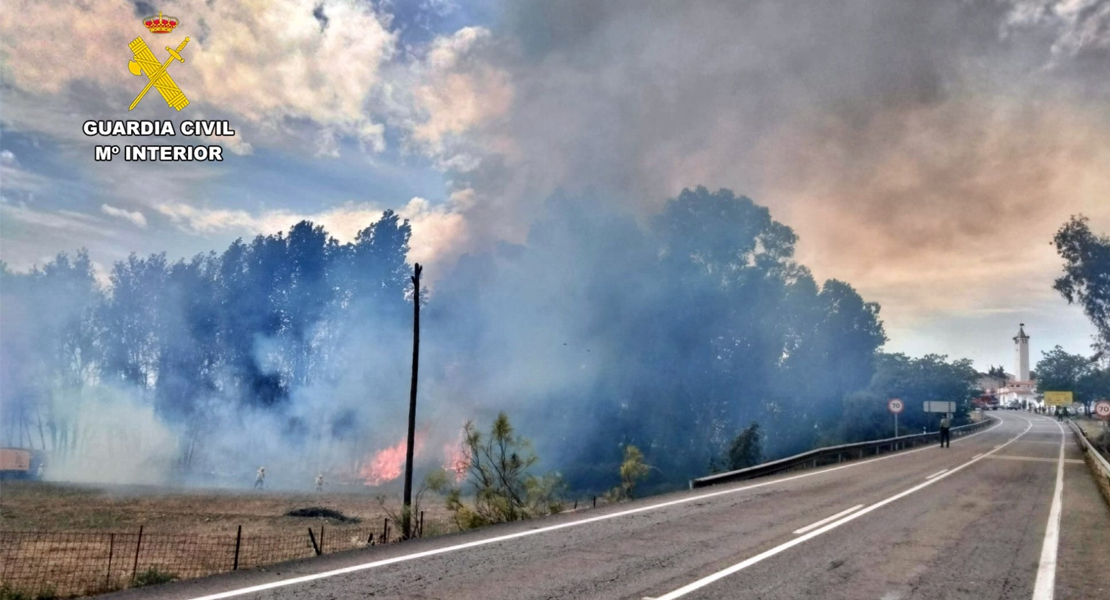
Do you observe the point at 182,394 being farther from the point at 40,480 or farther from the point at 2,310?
the point at 2,310

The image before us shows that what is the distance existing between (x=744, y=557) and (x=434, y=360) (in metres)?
53.8

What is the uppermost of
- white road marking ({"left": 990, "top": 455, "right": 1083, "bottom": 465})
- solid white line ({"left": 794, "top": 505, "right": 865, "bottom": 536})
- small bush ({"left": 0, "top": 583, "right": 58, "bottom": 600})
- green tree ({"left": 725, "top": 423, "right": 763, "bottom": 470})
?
solid white line ({"left": 794, "top": 505, "right": 865, "bottom": 536})

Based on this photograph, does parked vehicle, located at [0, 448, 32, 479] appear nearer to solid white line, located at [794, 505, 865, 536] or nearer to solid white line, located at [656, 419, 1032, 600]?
solid white line, located at [794, 505, 865, 536]

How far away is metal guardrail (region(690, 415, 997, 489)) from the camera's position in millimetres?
19453

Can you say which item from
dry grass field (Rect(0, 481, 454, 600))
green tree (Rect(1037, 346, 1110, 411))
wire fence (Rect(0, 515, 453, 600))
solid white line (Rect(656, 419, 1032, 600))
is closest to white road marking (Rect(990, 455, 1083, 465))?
solid white line (Rect(656, 419, 1032, 600))

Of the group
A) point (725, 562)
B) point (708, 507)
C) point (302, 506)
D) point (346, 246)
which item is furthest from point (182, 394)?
point (725, 562)

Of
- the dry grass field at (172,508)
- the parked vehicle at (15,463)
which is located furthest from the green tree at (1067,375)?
the parked vehicle at (15,463)

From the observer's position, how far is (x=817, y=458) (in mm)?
26531

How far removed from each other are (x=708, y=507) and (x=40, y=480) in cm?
5653

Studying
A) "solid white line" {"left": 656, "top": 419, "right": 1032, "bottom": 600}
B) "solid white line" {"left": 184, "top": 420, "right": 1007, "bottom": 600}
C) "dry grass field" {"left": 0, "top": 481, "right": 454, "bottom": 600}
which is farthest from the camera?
"dry grass field" {"left": 0, "top": 481, "right": 454, "bottom": 600}

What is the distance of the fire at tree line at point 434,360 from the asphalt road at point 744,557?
116 feet

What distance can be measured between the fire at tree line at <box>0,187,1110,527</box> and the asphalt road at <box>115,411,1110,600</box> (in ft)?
116

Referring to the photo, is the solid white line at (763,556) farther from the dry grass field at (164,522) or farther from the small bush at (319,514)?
the small bush at (319,514)

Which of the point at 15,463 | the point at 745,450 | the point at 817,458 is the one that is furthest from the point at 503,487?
the point at 15,463
